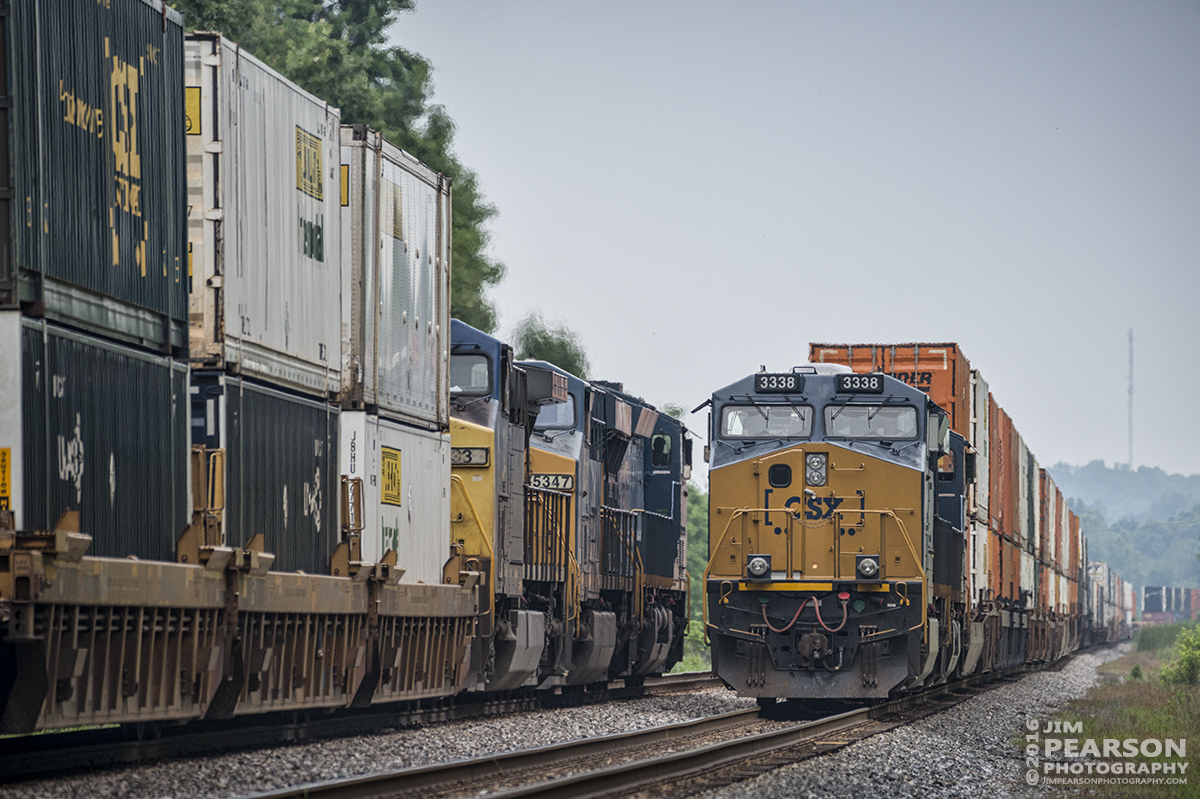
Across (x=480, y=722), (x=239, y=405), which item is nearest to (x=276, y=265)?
(x=239, y=405)

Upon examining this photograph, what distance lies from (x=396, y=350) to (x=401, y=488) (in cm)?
134

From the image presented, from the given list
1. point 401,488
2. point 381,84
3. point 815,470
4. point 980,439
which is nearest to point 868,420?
point 815,470

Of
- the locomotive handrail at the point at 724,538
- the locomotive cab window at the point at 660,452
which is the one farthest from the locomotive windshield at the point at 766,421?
the locomotive cab window at the point at 660,452

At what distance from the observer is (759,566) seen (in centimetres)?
1875

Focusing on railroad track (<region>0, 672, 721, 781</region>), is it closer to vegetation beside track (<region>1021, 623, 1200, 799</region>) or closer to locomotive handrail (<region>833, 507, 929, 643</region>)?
locomotive handrail (<region>833, 507, 929, 643</region>)

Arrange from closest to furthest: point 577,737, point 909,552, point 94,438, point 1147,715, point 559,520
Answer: point 94,438 → point 577,737 → point 909,552 → point 559,520 → point 1147,715

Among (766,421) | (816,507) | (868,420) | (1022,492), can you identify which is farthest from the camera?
(1022,492)

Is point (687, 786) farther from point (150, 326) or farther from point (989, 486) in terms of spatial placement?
point (989, 486)

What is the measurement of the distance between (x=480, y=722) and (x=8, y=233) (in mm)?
9232

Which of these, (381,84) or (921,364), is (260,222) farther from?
(381,84)

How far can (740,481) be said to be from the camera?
762 inches

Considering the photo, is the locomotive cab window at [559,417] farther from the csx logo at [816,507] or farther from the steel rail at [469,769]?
the steel rail at [469,769]

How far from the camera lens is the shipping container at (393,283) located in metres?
13.8

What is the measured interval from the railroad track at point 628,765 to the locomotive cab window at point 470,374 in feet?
15.1
